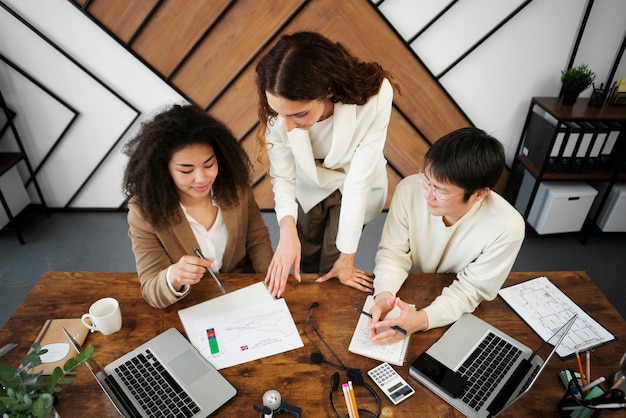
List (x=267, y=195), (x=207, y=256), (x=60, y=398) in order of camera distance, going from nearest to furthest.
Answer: (x=60, y=398), (x=207, y=256), (x=267, y=195)

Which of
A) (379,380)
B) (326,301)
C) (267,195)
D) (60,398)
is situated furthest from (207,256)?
(267,195)

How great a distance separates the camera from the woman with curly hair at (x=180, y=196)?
131 centimetres

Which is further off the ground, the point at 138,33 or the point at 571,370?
the point at 571,370

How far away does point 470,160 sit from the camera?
121 cm

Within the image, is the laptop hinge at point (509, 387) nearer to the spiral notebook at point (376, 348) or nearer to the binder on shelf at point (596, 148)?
the spiral notebook at point (376, 348)

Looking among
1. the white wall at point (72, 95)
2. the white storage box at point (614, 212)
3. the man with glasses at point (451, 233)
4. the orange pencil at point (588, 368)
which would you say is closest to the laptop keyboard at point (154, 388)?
the man with glasses at point (451, 233)

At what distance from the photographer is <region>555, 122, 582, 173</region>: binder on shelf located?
2.52 meters

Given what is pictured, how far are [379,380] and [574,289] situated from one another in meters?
0.76

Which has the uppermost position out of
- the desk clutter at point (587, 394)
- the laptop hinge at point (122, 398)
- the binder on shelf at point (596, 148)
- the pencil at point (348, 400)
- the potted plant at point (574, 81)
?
the potted plant at point (574, 81)

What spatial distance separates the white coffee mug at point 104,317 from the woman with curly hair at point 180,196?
0.10 metres

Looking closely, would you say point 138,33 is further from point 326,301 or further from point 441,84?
point 326,301

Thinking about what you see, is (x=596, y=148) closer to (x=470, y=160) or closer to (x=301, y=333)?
(x=470, y=160)

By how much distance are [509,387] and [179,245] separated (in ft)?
3.57

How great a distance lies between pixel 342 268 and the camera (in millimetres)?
1404
